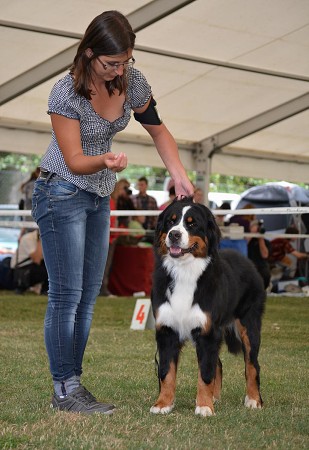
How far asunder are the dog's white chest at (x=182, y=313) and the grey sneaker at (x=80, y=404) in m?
0.48

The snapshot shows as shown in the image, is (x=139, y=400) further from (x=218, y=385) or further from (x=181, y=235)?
(x=181, y=235)

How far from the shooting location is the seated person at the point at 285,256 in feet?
A: 50.6

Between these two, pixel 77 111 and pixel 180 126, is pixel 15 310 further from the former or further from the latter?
pixel 77 111

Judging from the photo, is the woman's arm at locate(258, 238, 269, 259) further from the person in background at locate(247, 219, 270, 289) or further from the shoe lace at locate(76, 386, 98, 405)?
the shoe lace at locate(76, 386, 98, 405)

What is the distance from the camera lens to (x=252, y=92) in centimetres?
1296

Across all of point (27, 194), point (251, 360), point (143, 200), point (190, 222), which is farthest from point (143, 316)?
point (143, 200)

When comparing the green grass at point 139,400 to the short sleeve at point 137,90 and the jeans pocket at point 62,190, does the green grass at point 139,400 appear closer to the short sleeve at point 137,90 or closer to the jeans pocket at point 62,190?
the jeans pocket at point 62,190

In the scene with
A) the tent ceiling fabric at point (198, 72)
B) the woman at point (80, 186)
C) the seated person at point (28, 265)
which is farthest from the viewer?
the seated person at point (28, 265)

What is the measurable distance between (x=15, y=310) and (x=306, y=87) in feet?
18.3

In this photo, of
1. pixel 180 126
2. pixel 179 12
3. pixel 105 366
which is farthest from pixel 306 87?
pixel 105 366

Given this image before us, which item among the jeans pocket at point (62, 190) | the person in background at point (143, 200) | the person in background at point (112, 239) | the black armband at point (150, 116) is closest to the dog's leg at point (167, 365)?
the jeans pocket at point (62, 190)

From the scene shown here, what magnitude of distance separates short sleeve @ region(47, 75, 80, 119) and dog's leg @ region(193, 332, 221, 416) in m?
1.22

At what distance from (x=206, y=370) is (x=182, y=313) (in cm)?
29

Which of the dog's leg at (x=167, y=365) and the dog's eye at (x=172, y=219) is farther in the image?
the dog's eye at (x=172, y=219)
